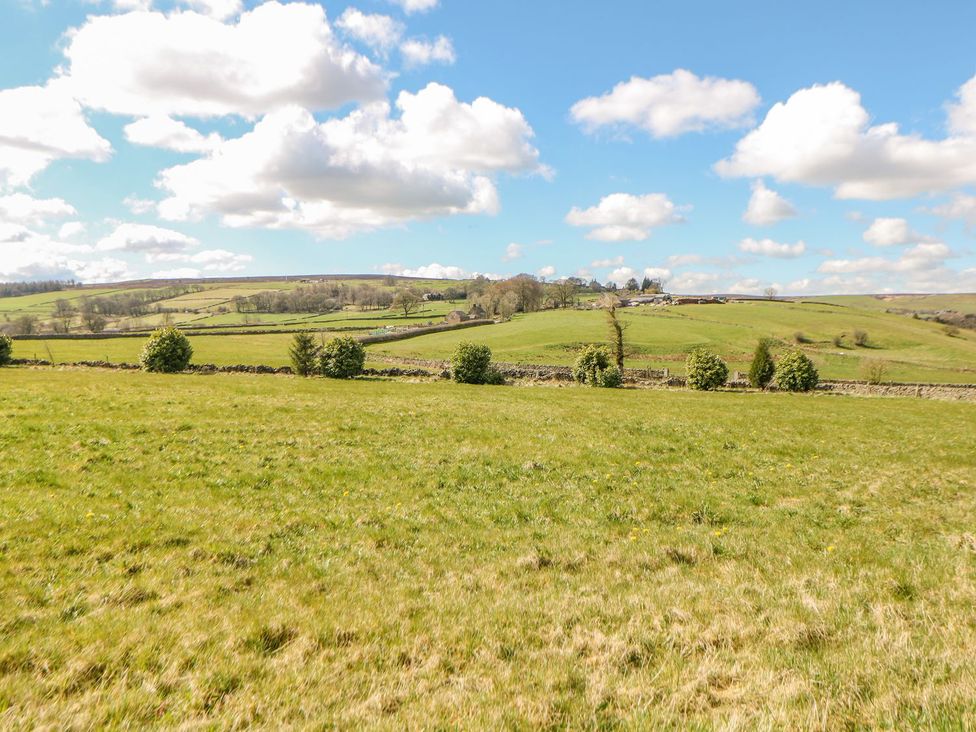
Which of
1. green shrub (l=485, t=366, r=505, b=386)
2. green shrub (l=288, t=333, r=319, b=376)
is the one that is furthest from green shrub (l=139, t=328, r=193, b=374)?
green shrub (l=485, t=366, r=505, b=386)

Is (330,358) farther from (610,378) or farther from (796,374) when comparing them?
(796,374)

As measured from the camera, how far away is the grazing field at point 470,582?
4.91 metres

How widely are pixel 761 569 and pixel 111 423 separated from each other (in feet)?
69.3

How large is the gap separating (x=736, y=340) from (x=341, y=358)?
74.3 m

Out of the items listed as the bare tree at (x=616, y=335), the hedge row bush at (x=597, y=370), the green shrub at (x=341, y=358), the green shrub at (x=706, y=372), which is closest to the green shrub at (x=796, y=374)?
the green shrub at (x=706, y=372)

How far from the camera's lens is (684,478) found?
15523 millimetres

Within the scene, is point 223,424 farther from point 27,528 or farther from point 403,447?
point 27,528

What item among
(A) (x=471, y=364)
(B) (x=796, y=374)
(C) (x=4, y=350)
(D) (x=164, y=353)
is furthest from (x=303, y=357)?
(B) (x=796, y=374)

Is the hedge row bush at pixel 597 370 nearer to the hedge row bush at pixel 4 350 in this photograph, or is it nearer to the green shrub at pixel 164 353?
the green shrub at pixel 164 353

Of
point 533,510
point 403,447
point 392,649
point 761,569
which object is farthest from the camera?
point 403,447

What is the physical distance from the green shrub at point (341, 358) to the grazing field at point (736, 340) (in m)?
23.6

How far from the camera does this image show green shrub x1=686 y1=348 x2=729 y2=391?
51125 millimetres

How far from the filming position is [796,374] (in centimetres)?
5062

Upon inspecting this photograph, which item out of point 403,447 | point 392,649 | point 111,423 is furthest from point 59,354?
point 392,649
